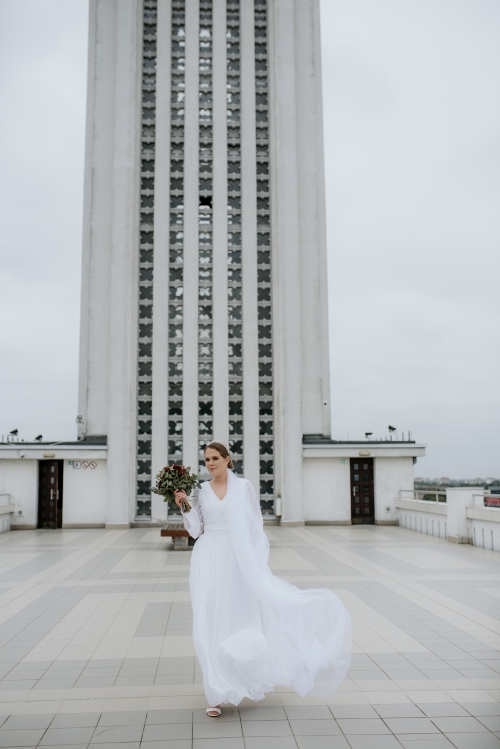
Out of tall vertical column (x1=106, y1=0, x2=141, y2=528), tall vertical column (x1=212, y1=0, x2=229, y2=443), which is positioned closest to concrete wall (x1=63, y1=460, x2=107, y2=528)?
tall vertical column (x1=106, y1=0, x2=141, y2=528)

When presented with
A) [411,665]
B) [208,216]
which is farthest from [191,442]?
[411,665]

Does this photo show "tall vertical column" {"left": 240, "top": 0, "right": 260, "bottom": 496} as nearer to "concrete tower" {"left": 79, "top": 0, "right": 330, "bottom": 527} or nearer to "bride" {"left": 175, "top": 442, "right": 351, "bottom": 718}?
"concrete tower" {"left": 79, "top": 0, "right": 330, "bottom": 527}

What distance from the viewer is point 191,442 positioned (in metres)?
21.2

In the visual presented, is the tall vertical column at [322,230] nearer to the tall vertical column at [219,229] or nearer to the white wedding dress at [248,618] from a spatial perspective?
the tall vertical column at [219,229]

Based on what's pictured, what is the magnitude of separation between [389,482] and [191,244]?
425 inches

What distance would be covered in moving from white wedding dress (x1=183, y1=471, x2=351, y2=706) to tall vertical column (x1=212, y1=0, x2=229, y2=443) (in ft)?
53.7

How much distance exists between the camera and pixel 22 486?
66.7 ft

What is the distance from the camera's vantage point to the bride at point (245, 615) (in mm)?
4496

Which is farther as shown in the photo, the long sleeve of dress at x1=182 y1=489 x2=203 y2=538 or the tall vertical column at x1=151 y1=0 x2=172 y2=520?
the tall vertical column at x1=151 y1=0 x2=172 y2=520

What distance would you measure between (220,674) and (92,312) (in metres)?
19.4

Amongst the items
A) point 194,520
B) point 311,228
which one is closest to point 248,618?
point 194,520

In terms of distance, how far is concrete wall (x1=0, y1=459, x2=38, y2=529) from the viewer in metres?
20.2

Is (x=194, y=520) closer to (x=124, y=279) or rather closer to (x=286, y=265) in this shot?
(x=124, y=279)

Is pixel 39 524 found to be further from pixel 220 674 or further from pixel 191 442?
pixel 220 674
